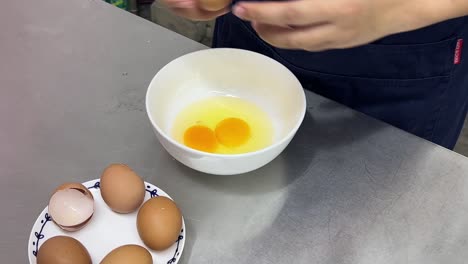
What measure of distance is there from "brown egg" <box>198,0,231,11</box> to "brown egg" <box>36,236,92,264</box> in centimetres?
41

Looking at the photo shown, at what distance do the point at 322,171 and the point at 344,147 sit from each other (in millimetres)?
74

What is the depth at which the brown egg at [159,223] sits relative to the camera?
0.76 meters

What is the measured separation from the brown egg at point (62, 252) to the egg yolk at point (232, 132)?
321 millimetres

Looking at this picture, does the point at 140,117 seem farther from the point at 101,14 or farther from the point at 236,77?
the point at 101,14

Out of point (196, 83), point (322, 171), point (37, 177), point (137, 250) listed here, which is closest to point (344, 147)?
point (322, 171)

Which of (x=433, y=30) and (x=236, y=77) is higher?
(x=433, y=30)

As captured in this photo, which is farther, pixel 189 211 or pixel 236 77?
pixel 236 77

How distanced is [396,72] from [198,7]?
415 millimetres

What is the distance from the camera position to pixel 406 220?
0.88 meters

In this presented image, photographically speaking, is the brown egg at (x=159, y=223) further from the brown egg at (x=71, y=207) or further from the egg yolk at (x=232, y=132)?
the egg yolk at (x=232, y=132)

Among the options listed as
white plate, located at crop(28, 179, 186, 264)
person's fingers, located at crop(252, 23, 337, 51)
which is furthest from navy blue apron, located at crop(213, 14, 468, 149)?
white plate, located at crop(28, 179, 186, 264)

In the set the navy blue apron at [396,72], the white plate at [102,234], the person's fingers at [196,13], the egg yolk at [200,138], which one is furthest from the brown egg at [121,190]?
the navy blue apron at [396,72]

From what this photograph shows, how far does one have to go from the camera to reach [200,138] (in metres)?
0.95

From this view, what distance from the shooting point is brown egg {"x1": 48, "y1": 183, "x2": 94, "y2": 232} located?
77 centimetres
